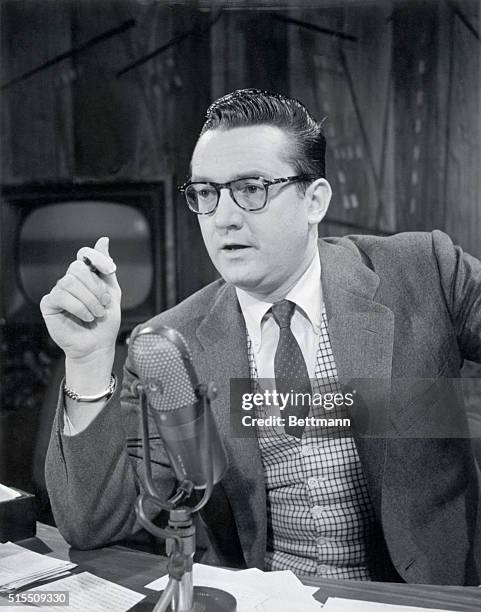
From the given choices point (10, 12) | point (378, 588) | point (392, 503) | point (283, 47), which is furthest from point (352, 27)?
point (378, 588)

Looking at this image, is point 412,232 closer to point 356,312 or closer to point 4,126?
point 356,312

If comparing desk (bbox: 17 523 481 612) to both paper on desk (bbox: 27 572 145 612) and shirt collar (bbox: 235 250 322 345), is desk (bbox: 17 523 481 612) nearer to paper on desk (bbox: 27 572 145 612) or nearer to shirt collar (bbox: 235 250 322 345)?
paper on desk (bbox: 27 572 145 612)

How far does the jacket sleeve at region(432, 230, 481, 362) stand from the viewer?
1.48 m

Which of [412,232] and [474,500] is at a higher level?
[412,232]

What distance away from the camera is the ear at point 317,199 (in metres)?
1.46

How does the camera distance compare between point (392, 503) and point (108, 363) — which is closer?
point (108, 363)

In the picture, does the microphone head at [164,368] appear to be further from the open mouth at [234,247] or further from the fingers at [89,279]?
the open mouth at [234,247]

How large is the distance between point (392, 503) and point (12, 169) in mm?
1211

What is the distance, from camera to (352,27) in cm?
149

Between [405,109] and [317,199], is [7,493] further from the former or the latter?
[405,109]

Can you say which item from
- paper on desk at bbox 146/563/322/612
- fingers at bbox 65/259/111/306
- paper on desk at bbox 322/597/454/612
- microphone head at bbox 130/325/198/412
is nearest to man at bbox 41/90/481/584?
fingers at bbox 65/259/111/306

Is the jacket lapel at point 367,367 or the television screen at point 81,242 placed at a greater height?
the television screen at point 81,242

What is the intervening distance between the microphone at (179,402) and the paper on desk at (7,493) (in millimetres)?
605

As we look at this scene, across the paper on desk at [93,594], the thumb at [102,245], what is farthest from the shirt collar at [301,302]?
the paper on desk at [93,594]
